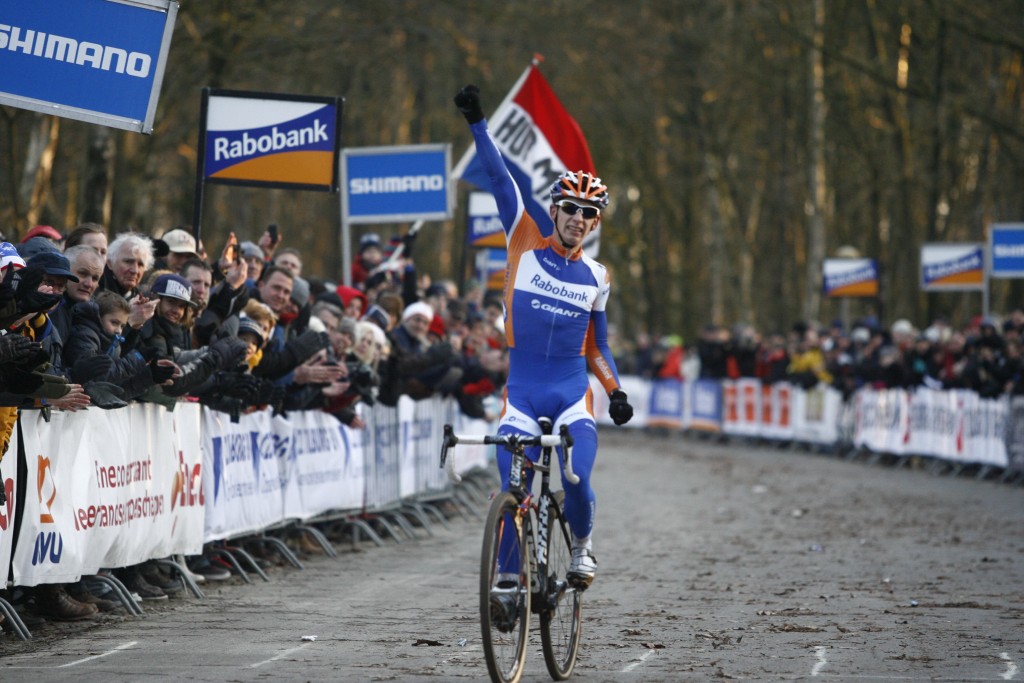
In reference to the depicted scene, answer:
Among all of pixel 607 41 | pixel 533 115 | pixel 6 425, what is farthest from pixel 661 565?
pixel 607 41

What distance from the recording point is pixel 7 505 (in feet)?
30.8

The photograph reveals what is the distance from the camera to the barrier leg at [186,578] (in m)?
11.6

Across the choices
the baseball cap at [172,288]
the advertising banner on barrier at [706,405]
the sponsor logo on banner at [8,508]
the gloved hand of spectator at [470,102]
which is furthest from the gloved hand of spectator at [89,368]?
the advertising banner on barrier at [706,405]

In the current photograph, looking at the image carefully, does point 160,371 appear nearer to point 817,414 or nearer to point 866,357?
point 866,357

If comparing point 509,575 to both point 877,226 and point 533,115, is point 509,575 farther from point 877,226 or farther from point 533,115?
point 877,226

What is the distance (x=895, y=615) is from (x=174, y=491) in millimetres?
4354

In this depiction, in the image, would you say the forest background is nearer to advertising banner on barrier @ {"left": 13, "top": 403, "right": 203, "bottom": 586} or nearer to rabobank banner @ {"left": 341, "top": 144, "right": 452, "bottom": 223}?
rabobank banner @ {"left": 341, "top": 144, "right": 452, "bottom": 223}

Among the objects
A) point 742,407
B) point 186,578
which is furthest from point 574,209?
point 742,407

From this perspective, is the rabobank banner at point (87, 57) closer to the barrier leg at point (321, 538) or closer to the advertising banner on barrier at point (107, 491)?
the advertising banner on barrier at point (107, 491)

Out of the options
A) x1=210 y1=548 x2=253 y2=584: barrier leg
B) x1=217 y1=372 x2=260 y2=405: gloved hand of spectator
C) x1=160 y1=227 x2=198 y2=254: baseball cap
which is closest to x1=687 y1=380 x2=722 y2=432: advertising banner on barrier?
x1=210 y1=548 x2=253 y2=584: barrier leg

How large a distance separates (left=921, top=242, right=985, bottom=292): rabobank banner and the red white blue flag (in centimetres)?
1113

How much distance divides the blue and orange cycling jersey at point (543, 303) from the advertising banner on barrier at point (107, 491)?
2.48m

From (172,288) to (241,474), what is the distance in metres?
1.86

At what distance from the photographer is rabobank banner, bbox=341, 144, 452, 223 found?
19.0 m
